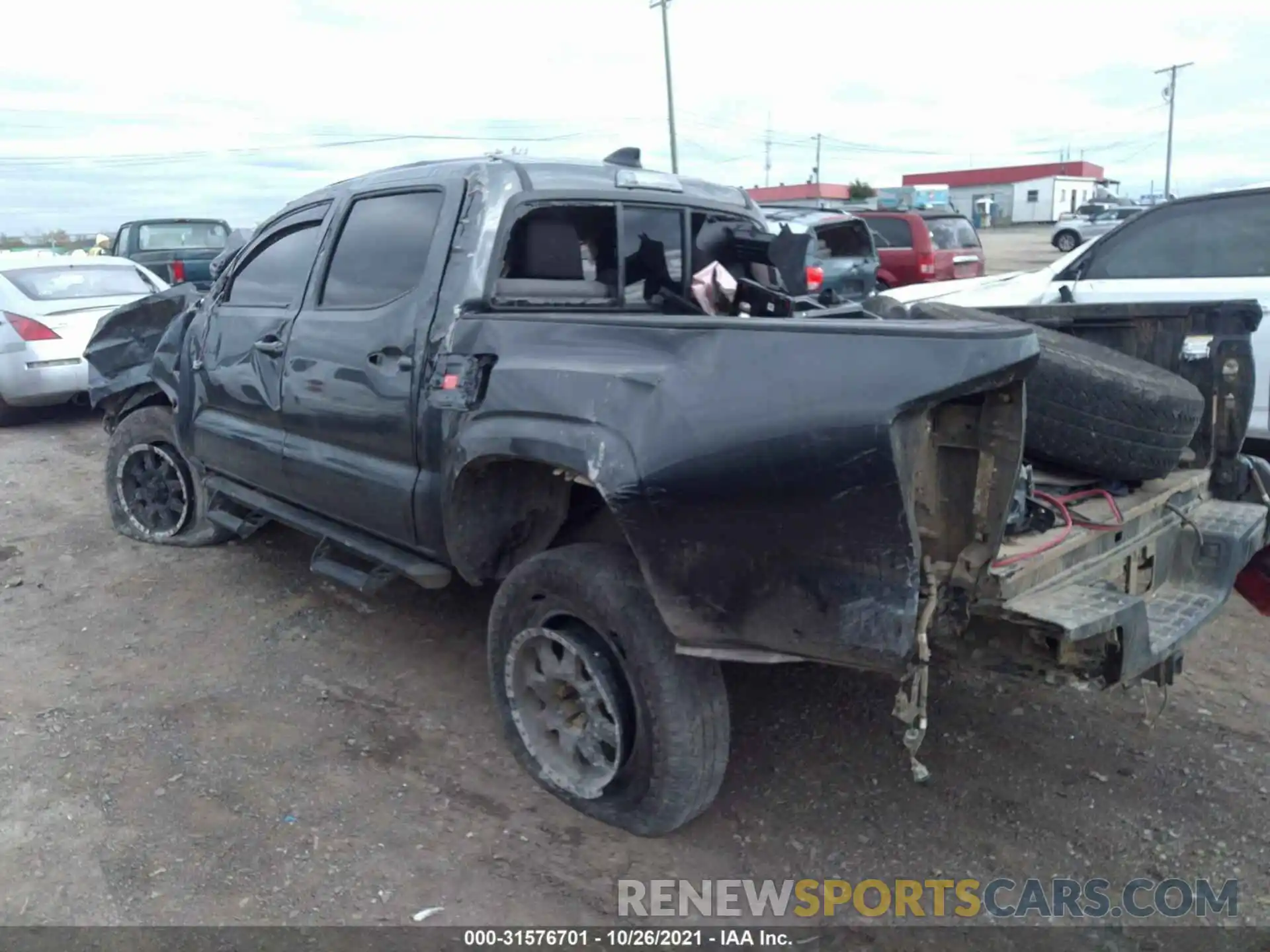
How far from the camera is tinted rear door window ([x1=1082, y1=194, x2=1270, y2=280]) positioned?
5.75 meters

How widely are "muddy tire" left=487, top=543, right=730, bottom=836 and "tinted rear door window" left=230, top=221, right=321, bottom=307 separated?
5.99 feet

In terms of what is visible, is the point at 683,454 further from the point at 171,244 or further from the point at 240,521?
the point at 171,244

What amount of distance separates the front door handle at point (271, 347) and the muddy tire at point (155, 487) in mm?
1371

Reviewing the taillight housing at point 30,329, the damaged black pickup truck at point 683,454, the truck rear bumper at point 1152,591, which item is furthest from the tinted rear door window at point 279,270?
the taillight housing at point 30,329

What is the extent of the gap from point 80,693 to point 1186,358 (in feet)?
14.2

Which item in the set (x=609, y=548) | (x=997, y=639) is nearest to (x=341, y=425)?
Answer: (x=609, y=548)

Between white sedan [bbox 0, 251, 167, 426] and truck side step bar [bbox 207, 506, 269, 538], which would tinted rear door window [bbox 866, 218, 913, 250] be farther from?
truck side step bar [bbox 207, 506, 269, 538]

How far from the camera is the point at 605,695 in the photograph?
2.95 metres

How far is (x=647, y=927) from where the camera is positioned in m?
2.74

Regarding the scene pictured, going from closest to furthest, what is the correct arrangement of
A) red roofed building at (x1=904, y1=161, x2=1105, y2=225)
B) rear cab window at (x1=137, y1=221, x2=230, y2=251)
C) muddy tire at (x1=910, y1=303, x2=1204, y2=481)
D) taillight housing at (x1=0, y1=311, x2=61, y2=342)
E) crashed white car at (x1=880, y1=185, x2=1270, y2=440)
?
muddy tire at (x1=910, y1=303, x2=1204, y2=481), crashed white car at (x1=880, y1=185, x2=1270, y2=440), taillight housing at (x1=0, y1=311, x2=61, y2=342), rear cab window at (x1=137, y1=221, x2=230, y2=251), red roofed building at (x1=904, y1=161, x2=1105, y2=225)

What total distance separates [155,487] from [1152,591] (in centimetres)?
498

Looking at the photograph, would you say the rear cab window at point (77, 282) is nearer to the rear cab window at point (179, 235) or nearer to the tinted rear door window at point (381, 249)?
the rear cab window at point (179, 235)

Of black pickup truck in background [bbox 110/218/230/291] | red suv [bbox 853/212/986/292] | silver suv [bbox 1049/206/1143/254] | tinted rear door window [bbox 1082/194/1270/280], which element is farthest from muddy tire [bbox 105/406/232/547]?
silver suv [bbox 1049/206/1143/254]

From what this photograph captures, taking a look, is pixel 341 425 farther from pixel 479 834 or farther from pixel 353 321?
pixel 479 834
